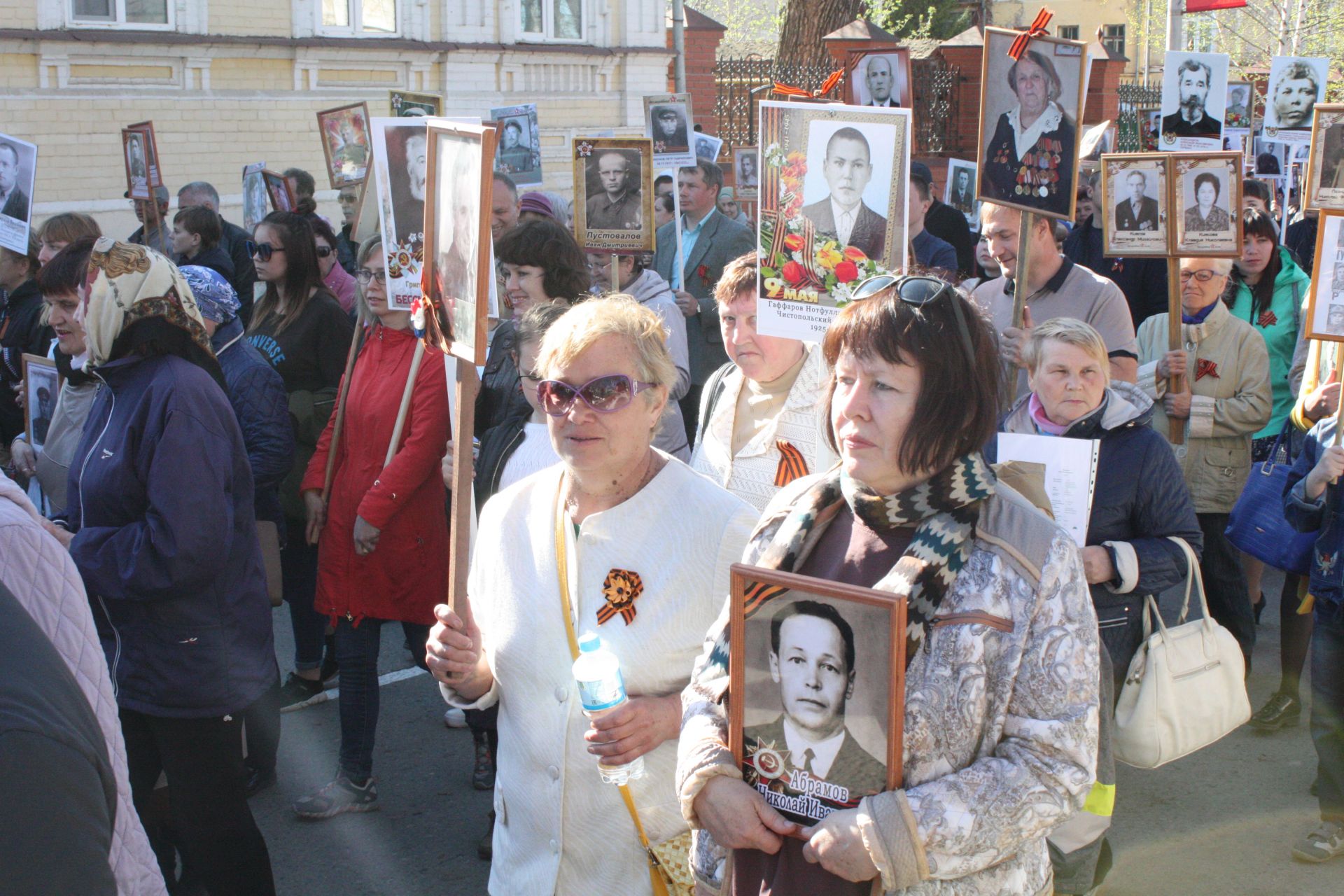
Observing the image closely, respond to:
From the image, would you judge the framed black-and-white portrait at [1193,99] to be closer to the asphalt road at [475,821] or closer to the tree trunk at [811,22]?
the asphalt road at [475,821]

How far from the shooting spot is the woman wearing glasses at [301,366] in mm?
5719

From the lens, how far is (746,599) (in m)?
1.94

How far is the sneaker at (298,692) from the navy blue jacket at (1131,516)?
3.51 meters

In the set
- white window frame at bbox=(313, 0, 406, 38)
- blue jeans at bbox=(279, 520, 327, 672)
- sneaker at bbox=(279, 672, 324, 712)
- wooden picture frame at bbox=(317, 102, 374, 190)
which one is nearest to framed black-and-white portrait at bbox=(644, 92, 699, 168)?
wooden picture frame at bbox=(317, 102, 374, 190)

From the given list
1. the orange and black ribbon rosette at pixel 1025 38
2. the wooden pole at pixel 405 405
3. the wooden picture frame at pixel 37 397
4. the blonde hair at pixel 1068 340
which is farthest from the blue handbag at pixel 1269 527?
the wooden picture frame at pixel 37 397

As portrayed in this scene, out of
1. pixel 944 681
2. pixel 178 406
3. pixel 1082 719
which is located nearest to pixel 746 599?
pixel 944 681

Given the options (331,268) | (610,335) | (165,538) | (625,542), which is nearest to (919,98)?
(331,268)

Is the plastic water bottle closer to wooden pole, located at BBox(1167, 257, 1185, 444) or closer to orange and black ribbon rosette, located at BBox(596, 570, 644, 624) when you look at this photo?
orange and black ribbon rosette, located at BBox(596, 570, 644, 624)

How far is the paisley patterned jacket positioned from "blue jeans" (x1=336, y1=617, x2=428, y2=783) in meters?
2.97

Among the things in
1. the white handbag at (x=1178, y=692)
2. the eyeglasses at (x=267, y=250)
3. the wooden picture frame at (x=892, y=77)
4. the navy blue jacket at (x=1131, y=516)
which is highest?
the wooden picture frame at (x=892, y=77)

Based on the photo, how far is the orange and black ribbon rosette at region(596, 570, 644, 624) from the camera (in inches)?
101

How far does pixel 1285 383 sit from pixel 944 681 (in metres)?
4.93

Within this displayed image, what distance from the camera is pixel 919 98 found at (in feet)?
65.0

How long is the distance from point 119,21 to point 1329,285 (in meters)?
15.4
